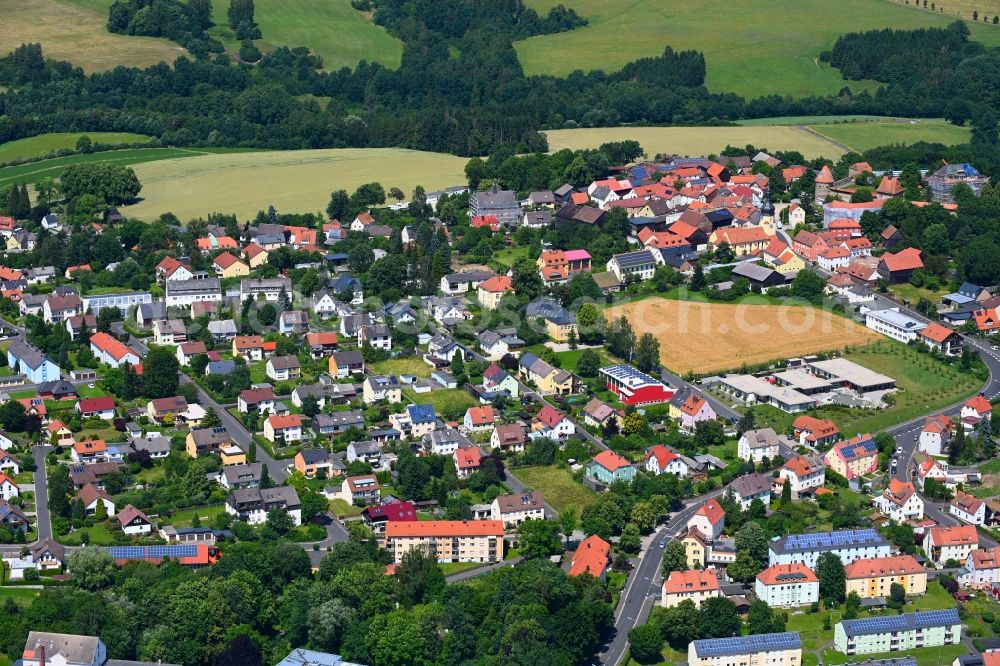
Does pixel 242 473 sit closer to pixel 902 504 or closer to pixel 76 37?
pixel 902 504

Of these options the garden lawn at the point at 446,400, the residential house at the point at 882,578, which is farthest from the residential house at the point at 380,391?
the residential house at the point at 882,578

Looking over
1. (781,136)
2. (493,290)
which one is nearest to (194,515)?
(493,290)

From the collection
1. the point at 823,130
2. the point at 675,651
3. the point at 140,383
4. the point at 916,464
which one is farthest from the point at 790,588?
the point at 823,130

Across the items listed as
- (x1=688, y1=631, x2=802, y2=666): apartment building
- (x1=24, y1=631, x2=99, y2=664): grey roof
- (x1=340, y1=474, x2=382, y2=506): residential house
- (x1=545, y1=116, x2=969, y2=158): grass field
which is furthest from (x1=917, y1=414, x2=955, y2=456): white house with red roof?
(x1=545, y1=116, x2=969, y2=158): grass field

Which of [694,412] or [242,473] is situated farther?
[694,412]

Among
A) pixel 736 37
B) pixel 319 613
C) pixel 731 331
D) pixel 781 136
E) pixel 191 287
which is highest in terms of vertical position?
pixel 736 37

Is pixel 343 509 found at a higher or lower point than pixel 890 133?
lower
